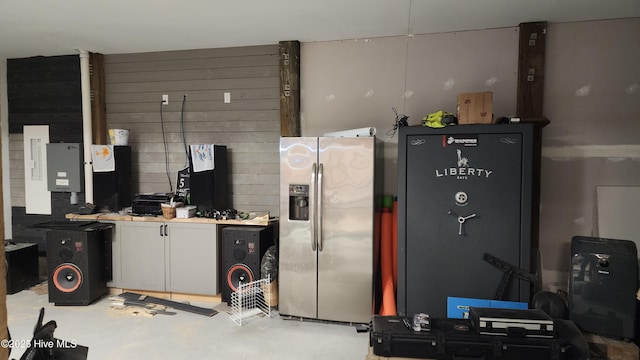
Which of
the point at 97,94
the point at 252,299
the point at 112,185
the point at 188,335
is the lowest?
the point at 188,335

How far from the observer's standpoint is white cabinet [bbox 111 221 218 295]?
4.05 m

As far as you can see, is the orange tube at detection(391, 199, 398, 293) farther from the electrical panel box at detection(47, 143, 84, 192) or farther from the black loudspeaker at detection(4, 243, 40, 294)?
the black loudspeaker at detection(4, 243, 40, 294)

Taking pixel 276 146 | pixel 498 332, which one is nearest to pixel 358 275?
pixel 498 332

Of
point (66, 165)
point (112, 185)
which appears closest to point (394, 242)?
point (112, 185)

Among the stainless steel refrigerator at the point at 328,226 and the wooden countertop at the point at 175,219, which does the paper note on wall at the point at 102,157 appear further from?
the stainless steel refrigerator at the point at 328,226

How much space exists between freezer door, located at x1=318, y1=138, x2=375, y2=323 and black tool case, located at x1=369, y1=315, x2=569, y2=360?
100cm

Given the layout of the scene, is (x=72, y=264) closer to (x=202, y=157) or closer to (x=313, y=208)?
(x=202, y=157)

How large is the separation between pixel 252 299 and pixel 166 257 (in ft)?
3.48

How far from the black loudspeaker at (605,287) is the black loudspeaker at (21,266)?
18.0 ft

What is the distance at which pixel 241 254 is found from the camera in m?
3.92

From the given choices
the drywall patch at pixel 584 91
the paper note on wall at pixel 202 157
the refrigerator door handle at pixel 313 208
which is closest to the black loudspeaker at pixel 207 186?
the paper note on wall at pixel 202 157

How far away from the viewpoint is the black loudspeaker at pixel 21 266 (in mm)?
4262

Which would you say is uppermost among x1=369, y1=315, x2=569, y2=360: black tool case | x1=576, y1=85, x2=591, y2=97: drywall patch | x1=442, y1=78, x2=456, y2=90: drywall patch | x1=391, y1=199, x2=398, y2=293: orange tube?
x1=442, y1=78, x2=456, y2=90: drywall patch

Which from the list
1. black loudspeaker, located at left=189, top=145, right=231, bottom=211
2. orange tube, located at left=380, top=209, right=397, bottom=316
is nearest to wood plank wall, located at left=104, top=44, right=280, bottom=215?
black loudspeaker, located at left=189, top=145, right=231, bottom=211
